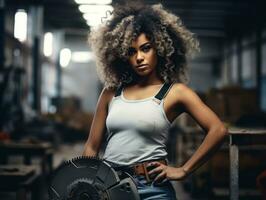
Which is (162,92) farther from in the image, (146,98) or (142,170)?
(142,170)

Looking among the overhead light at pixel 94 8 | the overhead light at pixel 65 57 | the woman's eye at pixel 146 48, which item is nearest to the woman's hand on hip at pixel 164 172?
the woman's eye at pixel 146 48

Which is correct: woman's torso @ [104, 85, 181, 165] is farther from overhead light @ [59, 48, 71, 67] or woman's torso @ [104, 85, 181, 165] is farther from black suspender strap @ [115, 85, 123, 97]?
overhead light @ [59, 48, 71, 67]

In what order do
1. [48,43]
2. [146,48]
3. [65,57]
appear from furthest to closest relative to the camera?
[65,57] < [48,43] < [146,48]

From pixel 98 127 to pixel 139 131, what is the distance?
0.99 ft

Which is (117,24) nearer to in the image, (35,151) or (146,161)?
(146,161)

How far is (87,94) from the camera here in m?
20.2

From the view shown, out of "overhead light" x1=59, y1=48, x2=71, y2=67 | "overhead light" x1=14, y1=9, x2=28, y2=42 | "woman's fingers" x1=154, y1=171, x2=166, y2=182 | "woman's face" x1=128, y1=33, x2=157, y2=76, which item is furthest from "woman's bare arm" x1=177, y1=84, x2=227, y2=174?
"overhead light" x1=59, y1=48, x2=71, y2=67

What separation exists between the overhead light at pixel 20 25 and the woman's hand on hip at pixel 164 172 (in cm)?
1097

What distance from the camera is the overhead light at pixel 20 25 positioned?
39.8 ft

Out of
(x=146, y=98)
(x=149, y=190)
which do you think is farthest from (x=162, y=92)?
(x=149, y=190)

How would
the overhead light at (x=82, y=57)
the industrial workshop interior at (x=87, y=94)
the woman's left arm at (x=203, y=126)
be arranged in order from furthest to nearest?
the overhead light at (x=82, y=57) < the industrial workshop interior at (x=87, y=94) < the woman's left arm at (x=203, y=126)

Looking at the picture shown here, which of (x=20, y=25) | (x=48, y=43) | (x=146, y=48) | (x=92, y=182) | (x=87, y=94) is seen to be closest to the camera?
(x=92, y=182)

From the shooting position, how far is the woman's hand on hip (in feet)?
6.01

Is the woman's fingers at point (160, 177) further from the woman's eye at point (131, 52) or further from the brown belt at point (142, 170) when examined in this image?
the woman's eye at point (131, 52)
